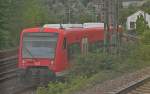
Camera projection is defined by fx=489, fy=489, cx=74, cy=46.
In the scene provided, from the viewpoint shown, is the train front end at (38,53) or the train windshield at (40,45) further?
the train windshield at (40,45)

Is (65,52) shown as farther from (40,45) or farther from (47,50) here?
(40,45)

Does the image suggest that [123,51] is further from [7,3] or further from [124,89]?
[7,3]

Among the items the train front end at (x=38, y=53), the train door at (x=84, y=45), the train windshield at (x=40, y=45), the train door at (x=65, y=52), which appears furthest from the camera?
the train door at (x=84, y=45)

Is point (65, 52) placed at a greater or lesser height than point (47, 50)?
lesser

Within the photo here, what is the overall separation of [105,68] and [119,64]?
1.96 ft

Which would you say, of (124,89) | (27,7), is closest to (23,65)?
(124,89)

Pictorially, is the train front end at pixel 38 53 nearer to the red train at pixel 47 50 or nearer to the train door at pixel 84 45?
the red train at pixel 47 50

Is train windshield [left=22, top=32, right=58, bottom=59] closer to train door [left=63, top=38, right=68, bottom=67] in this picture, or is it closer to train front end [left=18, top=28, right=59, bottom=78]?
train front end [left=18, top=28, right=59, bottom=78]

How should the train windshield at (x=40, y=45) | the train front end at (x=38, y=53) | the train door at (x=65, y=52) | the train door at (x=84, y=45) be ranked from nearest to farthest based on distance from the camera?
the train front end at (x=38, y=53), the train windshield at (x=40, y=45), the train door at (x=65, y=52), the train door at (x=84, y=45)

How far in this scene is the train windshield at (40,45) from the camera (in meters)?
18.8

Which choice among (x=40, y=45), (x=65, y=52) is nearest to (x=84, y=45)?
(x=65, y=52)

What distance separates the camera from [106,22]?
19156mm

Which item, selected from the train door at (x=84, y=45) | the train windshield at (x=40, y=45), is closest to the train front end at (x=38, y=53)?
the train windshield at (x=40, y=45)

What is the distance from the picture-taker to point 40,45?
62.3 feet
